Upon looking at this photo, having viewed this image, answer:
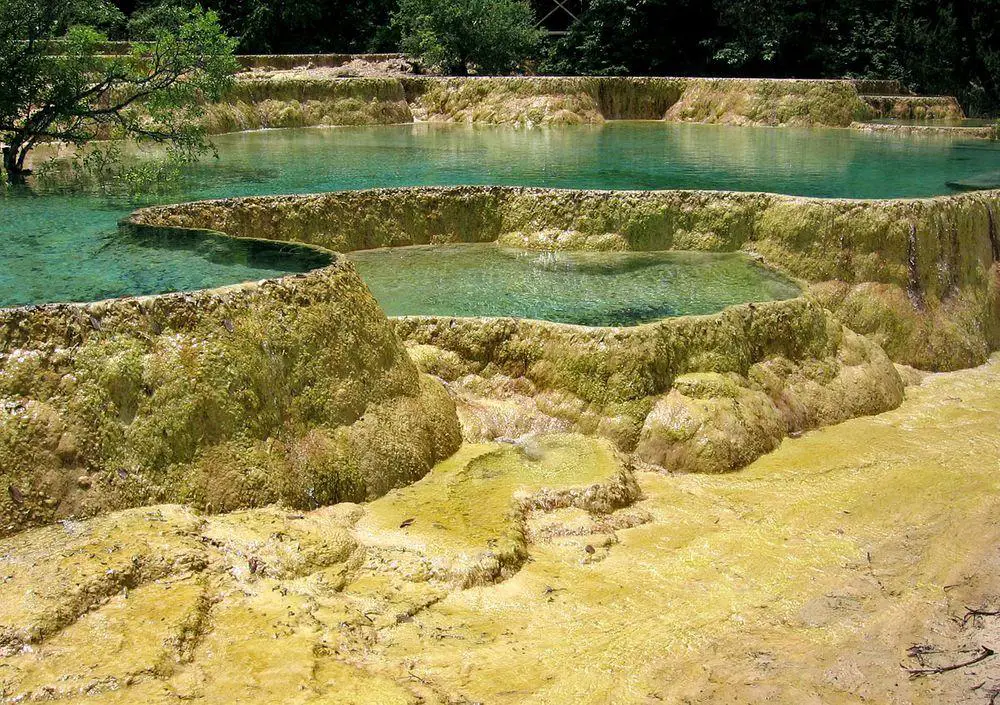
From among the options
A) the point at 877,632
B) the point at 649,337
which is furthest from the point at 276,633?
the point at 649,337

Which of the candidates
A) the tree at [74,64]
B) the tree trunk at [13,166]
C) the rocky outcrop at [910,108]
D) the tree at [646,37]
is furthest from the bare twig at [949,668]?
the tree at [646,37]

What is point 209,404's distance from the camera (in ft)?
21.1

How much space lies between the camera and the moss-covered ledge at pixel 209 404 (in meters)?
5.86

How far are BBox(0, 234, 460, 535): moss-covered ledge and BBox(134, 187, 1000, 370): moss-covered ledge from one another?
15.3 feet

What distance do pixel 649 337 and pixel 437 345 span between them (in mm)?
1876

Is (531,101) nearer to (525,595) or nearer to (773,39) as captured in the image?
(773,39)

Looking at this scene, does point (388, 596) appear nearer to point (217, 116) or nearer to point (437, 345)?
point (437, 345)

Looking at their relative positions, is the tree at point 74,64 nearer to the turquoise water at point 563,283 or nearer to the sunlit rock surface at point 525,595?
the turquoise water at point 563,283

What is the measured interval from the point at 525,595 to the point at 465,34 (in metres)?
23.7

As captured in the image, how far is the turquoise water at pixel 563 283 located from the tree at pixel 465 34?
16.1 meters

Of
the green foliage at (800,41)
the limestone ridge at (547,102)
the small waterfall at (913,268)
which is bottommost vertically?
the small waterfall at (913,268)

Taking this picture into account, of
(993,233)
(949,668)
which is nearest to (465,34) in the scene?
(993,233)

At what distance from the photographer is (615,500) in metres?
7.15

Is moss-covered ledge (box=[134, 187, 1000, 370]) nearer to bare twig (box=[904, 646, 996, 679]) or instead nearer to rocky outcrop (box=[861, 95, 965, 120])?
bare twig (box=[904, 646, 996, 679])
